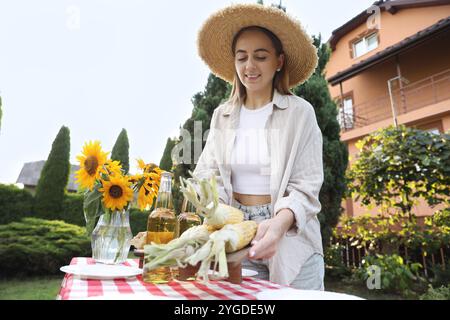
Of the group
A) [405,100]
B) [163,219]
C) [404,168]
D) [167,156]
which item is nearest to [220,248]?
[163,219]

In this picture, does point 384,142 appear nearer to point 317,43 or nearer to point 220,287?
point 317,43

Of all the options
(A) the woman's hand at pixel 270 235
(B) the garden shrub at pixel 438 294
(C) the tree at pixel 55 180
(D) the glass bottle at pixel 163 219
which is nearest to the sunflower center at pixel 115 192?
(D) the glass bottle at pixel 163 219

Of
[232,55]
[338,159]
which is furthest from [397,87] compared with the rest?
[232,55]

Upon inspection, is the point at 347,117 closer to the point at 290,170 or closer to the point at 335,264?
the point at 335,264

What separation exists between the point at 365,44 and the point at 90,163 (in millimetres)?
13568

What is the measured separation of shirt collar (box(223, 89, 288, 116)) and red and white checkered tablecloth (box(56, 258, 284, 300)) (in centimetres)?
87

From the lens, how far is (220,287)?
3.00ft

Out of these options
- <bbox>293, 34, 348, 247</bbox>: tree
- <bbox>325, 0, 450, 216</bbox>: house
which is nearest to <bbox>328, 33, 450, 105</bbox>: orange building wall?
<bbox>325, 0, 450, 216</bbox>: house

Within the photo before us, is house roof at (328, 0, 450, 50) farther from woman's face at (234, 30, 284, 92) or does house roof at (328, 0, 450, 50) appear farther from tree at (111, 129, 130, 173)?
woman's face at (234, 30, 284, 92)

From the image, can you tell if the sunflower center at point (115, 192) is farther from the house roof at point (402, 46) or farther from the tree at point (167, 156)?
the tree at point (167, 156)

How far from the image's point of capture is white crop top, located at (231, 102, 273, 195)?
1494mm

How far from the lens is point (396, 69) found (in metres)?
10.9

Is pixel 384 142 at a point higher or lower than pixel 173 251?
higher

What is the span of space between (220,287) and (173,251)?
244 mm
